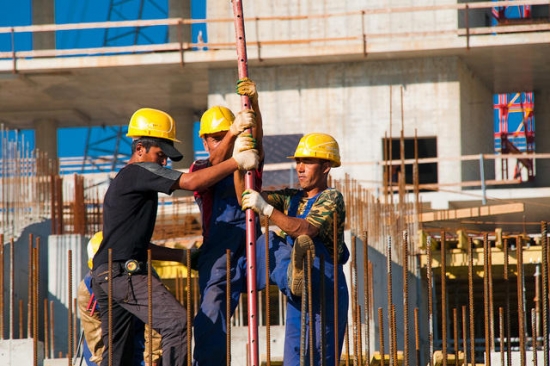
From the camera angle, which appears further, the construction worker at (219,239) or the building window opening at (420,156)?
the building window opening at (420,156)

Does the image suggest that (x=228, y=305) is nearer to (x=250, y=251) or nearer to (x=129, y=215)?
(x=250, y=251)

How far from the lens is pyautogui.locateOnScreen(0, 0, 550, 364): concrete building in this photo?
91.9ft

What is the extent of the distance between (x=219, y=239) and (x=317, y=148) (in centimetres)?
107

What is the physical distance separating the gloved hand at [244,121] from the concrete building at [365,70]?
18208 mm

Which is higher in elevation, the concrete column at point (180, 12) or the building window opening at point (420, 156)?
the concrete column at point (180, 12)

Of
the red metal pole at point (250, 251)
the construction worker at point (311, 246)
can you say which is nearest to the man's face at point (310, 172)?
the construction worker at point (311, 246)

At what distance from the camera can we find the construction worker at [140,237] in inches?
369

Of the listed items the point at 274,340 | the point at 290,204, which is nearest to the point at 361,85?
the point at 274,340

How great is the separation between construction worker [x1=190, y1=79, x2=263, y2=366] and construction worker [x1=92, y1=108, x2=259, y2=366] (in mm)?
323

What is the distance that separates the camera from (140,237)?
964cm

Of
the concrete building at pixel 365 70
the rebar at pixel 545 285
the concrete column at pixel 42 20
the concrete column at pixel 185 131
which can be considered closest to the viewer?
the rebar at pixel 545 285

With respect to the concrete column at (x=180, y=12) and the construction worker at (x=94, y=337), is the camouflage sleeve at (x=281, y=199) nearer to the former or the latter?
the construction worker at (x=94, y=337)

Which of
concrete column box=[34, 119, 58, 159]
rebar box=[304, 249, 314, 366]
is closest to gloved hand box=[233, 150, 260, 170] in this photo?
rebar box=[304, 249, 314, 366]

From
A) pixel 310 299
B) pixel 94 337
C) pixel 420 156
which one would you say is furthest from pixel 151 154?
pixel 420 156
